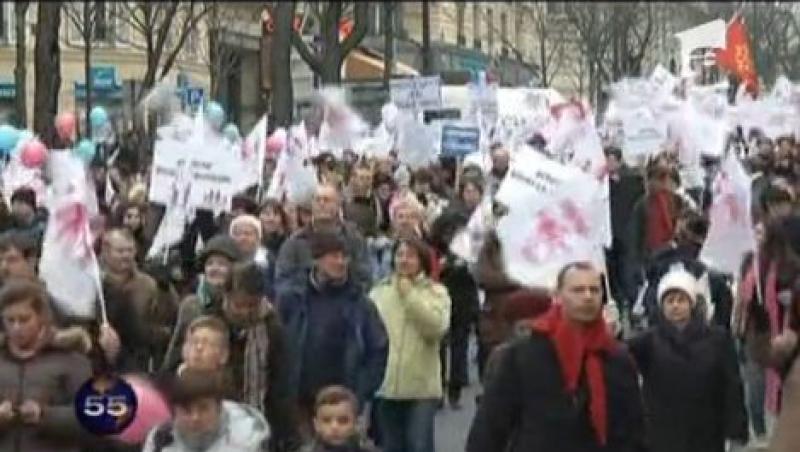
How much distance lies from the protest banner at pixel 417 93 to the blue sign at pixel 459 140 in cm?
245

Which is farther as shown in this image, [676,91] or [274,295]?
[676,91]

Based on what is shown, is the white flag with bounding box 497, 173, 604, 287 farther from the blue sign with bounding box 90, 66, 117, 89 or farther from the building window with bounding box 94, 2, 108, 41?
the blue sign with bounding box 90, 66, 117, 89

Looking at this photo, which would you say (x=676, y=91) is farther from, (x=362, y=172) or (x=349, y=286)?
(x=349, y=286)

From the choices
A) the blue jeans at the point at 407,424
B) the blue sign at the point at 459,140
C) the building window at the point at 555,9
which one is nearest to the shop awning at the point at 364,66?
the building window at the point at 555,9

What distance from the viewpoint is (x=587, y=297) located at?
288 inches

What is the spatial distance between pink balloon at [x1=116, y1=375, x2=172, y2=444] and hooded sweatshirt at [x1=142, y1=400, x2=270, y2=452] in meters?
0.14

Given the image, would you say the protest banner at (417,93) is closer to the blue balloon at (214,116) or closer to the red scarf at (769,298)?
the blue balloon at (214,116)

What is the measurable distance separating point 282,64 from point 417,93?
5.29m

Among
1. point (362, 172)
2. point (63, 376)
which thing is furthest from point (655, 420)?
point (362, 172)

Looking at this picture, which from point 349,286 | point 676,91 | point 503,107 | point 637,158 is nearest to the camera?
point 349,286

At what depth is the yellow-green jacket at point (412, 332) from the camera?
11.2 m

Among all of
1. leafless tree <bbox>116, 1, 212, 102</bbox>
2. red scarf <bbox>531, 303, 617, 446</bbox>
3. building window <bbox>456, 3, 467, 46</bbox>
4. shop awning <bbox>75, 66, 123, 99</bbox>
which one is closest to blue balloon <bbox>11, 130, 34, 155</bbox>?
red scarf <bbox>531, 303, 617, 446</bbox>

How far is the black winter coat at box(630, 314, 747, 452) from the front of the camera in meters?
9.41

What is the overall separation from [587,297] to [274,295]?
372 cm
